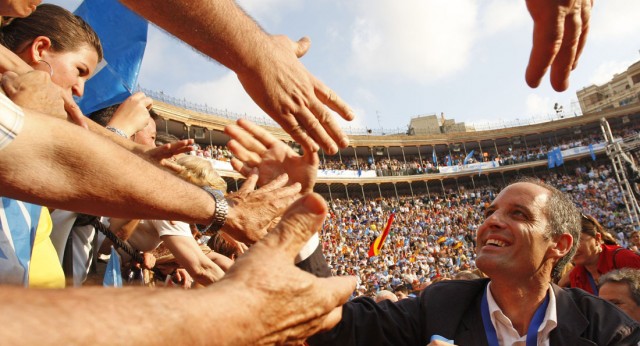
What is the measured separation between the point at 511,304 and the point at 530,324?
0.16m

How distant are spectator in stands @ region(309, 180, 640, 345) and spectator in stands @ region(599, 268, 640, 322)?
1025mm

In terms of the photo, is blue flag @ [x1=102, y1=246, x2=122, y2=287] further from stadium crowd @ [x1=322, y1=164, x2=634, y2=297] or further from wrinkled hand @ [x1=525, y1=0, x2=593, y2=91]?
stadium crowd @ [x1=322, y1=164, x2=634, y2=297]

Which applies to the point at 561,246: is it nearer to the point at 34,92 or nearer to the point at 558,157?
the point at 34,92

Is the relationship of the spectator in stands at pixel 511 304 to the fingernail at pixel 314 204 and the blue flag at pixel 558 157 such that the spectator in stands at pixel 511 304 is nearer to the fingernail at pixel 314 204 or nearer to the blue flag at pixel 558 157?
the fingernail at pixel 314 204

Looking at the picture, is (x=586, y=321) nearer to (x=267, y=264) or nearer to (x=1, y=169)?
(x=267, y=264)

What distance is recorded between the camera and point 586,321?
2.54 m

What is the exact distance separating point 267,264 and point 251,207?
109 centimetres

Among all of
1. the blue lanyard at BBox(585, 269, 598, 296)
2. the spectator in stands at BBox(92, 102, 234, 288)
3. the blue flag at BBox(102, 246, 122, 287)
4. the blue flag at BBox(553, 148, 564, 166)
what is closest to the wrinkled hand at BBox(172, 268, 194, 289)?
the spectator in stands at BBox(92, 102, 234, 288)

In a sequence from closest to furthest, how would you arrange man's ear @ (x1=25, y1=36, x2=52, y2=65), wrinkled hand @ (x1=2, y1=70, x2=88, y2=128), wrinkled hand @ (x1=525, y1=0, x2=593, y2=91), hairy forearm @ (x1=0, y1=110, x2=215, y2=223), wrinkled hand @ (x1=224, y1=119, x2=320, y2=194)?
hairy forearm @ (x1=0, y1=110, x2=215, y2=223)
wrinkled hand @ (x1=525, y1=0, x2=593, y2=91)
wrinkled hand @ (x1=2, y1=70, x2=88, y2=128)
wrinkled hand @ (x1=224, y1=119, x2=320, y2=194)
man's ear @ (x1=25, y1=36, x2=52, y2=65)

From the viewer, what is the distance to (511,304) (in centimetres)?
284

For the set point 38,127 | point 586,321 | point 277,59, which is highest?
point 277,59

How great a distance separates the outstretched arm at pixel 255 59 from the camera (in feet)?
7.02

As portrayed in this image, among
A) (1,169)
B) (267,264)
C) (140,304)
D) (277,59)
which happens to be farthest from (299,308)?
(277,59)

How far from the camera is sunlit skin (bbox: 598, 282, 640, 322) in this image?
12.5ft
